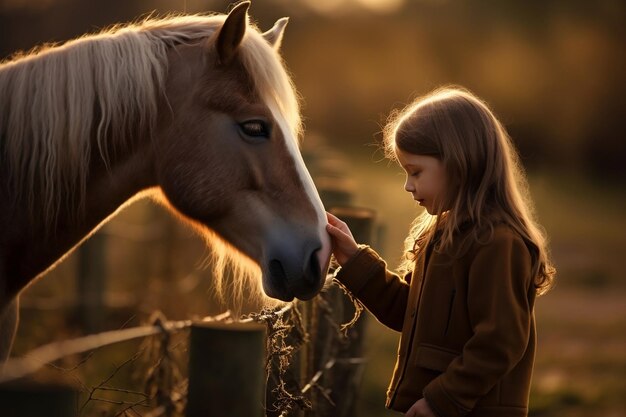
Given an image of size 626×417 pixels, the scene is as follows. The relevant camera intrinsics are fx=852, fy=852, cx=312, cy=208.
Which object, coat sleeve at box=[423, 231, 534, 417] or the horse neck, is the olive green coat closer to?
coat sleeve at box=[423, 231, 534, 417]

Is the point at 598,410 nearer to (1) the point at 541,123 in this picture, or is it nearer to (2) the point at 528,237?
(2) the point at 528,237

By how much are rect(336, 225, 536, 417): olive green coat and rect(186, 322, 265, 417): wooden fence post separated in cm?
61

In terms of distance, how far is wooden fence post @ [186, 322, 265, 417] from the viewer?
2166 millimetres

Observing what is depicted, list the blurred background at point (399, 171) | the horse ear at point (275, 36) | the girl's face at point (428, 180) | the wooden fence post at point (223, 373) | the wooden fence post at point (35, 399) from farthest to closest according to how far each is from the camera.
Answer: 1. the blurred background at point (399, 171)
2. the horse ear at point (275, 36)
3. the girl's face at point (428, 180)
4. the wooden fence post at point (223, 373)
5. the wooden fence post at point (35, 399)

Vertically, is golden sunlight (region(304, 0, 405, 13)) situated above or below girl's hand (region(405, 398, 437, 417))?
above

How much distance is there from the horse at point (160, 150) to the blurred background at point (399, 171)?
9.12 ft

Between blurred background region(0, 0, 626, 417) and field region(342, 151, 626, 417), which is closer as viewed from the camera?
field region(342, 151, 626, 417)

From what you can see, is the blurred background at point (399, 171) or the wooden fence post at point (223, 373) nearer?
the wooden fence post at point (223, 373)

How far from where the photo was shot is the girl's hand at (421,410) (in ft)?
8.24

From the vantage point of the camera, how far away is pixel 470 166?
2.77m

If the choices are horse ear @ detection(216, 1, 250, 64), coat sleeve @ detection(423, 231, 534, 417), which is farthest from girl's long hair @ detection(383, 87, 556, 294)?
horse ear @ detection(216, 1, 250, 64)

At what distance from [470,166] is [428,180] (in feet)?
0.47

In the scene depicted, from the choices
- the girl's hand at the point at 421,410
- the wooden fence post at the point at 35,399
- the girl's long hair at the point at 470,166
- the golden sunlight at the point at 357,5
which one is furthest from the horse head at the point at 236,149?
the golden sunlight at the point at 357,5

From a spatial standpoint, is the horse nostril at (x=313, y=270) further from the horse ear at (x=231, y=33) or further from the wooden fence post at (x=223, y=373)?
the horse ear at (x=231, y=33)
